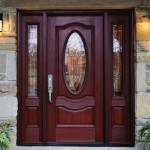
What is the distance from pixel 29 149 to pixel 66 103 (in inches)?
31.8

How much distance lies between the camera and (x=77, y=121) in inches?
204

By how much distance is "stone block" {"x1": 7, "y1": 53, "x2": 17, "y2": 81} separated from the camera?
16.3ft

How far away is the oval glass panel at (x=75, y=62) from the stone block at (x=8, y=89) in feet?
2.48

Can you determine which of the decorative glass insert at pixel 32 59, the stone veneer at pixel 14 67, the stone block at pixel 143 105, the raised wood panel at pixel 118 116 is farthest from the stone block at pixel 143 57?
the decorative glass insert at pixel 32 59

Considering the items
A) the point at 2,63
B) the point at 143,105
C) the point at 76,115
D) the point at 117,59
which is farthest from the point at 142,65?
the point at 2,63

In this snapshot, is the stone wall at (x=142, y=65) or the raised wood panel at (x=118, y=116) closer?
the stone wall at (x=142, y=65)

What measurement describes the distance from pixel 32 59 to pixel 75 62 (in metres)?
0.61

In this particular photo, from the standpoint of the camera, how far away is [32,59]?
518cm

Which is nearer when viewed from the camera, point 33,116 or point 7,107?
point 7,107

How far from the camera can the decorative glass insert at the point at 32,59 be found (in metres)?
5.17

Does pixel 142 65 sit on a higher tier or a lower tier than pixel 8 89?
higher

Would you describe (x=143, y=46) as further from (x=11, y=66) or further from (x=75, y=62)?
(x=11, y=66)

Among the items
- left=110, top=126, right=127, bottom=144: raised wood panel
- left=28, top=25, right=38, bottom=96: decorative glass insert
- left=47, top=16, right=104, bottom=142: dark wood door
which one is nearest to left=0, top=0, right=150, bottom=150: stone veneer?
left=110, top=126, right=127, bottom=144: raised wood panel

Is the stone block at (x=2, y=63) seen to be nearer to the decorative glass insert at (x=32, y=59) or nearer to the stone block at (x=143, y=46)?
the decorative glass insert at (x=32, y=59)
